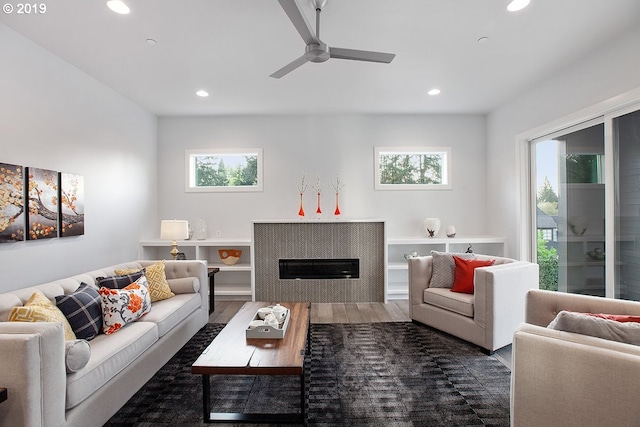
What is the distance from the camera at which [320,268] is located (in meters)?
4.60

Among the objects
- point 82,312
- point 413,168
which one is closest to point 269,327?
point 82,312

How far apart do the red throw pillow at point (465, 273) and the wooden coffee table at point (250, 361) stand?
1822 mm

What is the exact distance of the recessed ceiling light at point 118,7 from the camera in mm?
2287

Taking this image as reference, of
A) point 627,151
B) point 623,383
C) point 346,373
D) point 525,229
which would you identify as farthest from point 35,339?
point 525,229

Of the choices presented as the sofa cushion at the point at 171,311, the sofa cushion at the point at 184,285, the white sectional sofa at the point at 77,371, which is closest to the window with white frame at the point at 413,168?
the sofa cushion at the point at 184,285

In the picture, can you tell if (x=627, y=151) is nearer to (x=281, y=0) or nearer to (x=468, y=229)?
(x=468, y=229)

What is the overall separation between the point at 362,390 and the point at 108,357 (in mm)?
1672

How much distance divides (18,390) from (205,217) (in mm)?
3688

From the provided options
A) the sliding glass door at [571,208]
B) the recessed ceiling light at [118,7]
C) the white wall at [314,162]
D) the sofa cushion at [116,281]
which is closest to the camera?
the recessed ceiling light at [118,7]

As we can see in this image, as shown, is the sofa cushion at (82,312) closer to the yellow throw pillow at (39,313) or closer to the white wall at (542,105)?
the yellow throw pillow at (39,313)

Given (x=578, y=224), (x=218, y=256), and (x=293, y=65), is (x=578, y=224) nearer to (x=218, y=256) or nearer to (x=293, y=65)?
(x=293, y=65)

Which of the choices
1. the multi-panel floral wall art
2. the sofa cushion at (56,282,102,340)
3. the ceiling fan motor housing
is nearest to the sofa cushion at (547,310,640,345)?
the ceiling fan motor housing

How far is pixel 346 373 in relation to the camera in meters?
2.54

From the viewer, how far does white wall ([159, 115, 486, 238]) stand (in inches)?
199
